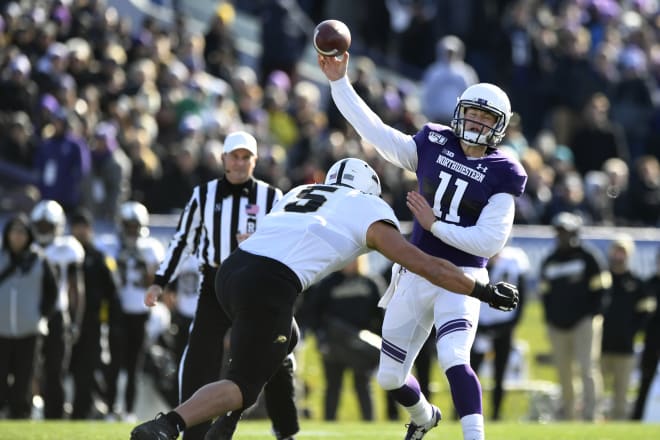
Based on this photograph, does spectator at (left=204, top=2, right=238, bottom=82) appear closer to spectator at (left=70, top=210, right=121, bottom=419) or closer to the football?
spectator at (left=70, top=210, right=121, bottom=419)

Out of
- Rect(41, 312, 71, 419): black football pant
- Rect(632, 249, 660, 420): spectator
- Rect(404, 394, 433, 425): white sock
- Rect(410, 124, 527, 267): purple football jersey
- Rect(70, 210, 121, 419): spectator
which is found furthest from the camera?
Rect(632, 249, 660, 420): spectator

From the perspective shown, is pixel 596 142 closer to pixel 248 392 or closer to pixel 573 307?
pixel 573 307

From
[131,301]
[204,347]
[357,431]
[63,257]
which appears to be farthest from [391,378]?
[131,301]

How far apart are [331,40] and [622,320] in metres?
7.38

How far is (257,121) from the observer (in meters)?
16.4

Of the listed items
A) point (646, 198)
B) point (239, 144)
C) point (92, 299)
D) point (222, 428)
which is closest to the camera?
point (222, 428)

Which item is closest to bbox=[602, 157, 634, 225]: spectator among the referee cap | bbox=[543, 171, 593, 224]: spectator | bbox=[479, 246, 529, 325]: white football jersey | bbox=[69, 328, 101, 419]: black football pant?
bbox=[543, 171, 593, 224]: spectator

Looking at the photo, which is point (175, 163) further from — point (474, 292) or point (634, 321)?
point (474, 292)

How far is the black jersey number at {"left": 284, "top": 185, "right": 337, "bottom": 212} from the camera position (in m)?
7.12

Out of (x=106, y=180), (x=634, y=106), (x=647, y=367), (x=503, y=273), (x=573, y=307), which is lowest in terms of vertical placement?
(x=647, y=367)

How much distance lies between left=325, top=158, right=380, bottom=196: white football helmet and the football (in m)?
0.57

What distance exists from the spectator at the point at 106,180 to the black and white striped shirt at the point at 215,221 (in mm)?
5438

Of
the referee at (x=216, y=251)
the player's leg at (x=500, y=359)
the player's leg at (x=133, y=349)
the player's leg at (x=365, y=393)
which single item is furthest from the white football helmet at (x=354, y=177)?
the player's leg at (x=500, y=359)

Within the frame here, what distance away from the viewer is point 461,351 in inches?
289
